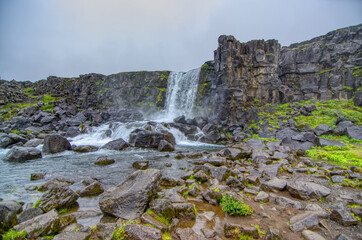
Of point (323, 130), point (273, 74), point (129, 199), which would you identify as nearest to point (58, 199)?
point (129, 199)

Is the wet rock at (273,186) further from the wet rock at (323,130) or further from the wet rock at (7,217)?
the wet rock at (323,130)

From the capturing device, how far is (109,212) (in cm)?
571

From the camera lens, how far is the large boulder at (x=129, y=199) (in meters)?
5.54

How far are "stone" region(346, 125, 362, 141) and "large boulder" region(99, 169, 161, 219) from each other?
70.8 ft

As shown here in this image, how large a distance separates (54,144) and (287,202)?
64.1 ft

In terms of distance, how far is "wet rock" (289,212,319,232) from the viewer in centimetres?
492

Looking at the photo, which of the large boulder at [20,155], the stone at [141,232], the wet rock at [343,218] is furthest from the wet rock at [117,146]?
the wet rock at [343,218]

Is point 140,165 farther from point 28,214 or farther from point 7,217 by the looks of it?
point 7,217

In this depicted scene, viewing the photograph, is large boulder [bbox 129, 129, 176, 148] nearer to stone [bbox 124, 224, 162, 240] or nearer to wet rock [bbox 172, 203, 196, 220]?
wet rock [bbox 172, 203, 196, 220]

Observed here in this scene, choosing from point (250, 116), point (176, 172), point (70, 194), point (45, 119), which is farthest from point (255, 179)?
point (45, 119)

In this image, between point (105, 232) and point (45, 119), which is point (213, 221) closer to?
point (105, 232)

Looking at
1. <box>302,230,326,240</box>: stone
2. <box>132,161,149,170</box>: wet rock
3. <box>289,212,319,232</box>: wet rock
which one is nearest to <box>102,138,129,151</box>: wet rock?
<box>132,161,149,170</box>: wet rock

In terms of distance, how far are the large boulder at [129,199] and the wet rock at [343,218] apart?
17.9 feet

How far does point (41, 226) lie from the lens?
4594 mm
